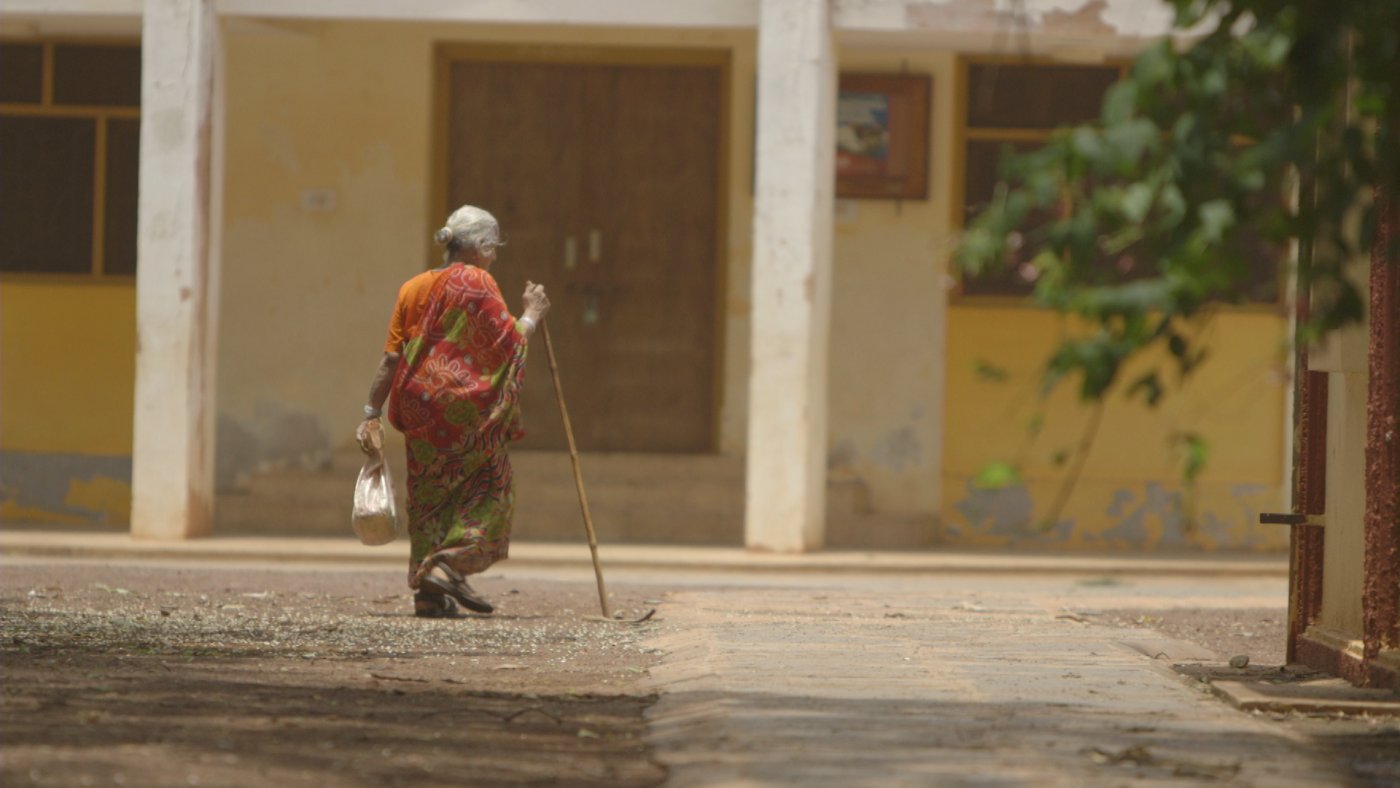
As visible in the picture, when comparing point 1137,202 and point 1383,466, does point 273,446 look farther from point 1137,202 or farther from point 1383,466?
point 1137,202

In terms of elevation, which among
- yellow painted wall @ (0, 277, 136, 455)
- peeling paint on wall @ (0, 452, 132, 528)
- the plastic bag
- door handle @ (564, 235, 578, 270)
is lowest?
peeling paint on wall @ (0, 452, 132, 528)

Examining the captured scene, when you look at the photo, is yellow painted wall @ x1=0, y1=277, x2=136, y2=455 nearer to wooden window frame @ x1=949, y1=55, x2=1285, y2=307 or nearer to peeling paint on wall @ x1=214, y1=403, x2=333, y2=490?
peeling paint on wall @ x1=214, y1=403, x2=333, y2=490

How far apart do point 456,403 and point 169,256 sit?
495cm

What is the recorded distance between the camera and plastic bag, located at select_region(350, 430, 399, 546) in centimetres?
916

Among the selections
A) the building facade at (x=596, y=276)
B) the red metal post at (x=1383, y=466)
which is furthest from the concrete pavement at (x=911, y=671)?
the building facade at (x=596, y=276)

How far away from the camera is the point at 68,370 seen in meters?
15.5

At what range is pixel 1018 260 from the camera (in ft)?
48.2

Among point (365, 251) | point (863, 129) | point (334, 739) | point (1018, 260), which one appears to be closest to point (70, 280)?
point (365, 251)

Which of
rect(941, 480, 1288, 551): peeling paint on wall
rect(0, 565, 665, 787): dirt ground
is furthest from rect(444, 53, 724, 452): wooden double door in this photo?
rect(0, 565, 665, 787): dirt ground

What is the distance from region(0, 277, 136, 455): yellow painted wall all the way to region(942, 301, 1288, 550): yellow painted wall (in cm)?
604

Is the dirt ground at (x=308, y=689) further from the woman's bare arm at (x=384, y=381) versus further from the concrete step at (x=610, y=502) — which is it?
the concrete step at (x=610, y=502)

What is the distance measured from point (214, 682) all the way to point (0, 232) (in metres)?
9.55

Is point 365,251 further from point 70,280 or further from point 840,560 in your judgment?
point 840,560

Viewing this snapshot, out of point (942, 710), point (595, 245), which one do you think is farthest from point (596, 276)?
point (942, 710)
